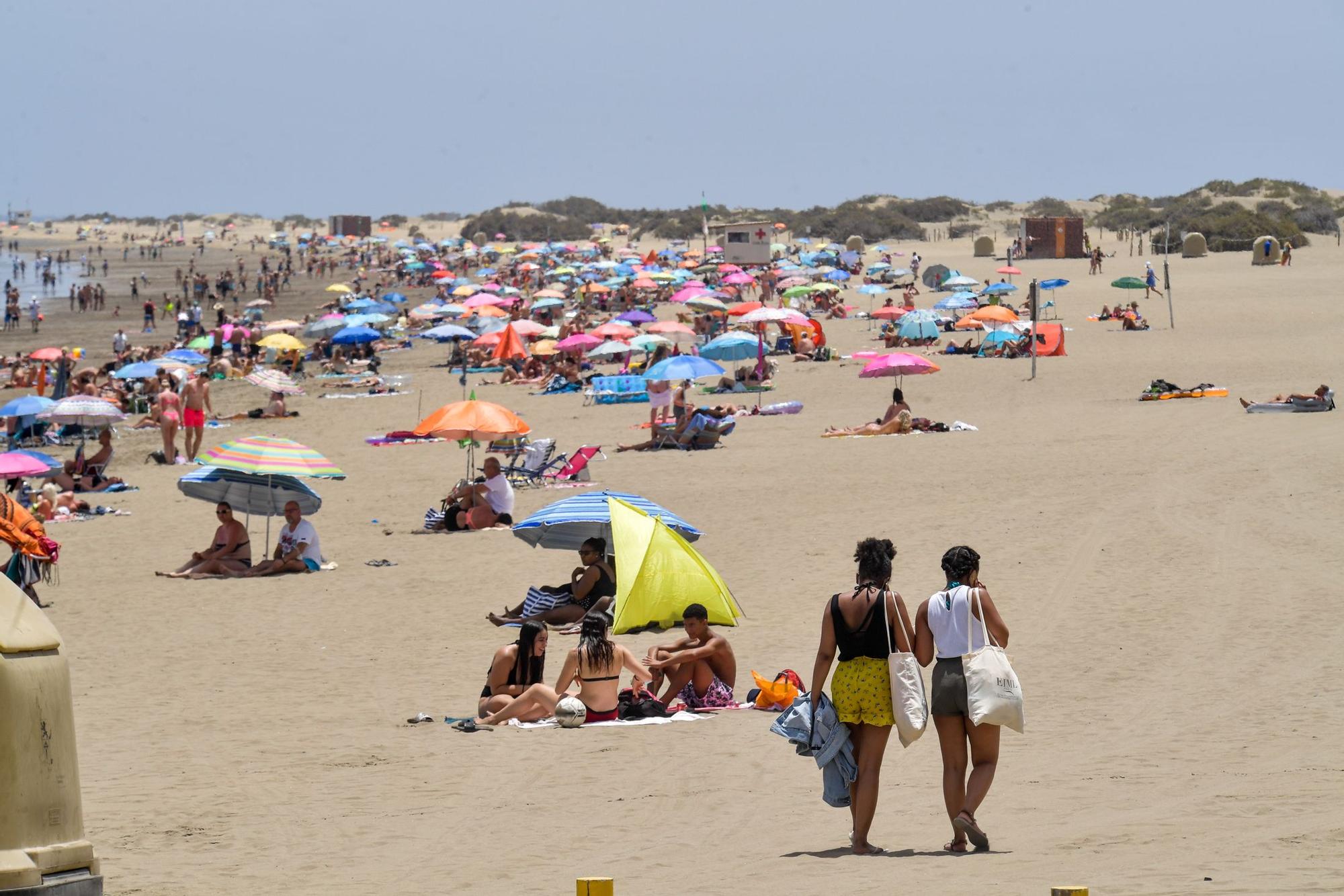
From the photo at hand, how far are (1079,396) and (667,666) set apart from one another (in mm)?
16022

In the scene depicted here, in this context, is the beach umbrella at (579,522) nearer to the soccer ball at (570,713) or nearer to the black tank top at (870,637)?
the soccer ball at (570,713)

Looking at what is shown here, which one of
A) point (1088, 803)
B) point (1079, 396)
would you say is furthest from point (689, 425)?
point (1088, 803)

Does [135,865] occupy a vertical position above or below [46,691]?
below

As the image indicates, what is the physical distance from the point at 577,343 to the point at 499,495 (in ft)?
47.0

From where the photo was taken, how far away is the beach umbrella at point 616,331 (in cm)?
2995

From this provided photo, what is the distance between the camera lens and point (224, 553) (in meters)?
13.1

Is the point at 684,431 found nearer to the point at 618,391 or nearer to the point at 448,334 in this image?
the point at 618,391

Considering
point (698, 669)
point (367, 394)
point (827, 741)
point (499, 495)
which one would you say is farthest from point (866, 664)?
point (367, 394)

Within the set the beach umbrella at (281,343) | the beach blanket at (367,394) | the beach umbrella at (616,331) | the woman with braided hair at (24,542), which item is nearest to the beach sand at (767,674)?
the woman with braided hair at (24,542)

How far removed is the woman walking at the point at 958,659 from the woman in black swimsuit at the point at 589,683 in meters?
2.71

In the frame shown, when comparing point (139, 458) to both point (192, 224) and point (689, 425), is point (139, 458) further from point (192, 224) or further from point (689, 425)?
point (192, 224)

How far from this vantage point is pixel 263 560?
13.2 metres

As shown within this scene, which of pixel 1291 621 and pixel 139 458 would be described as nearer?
pixel 1291 621

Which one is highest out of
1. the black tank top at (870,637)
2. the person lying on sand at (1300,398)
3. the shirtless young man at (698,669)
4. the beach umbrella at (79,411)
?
the black tank top at (870,637)
